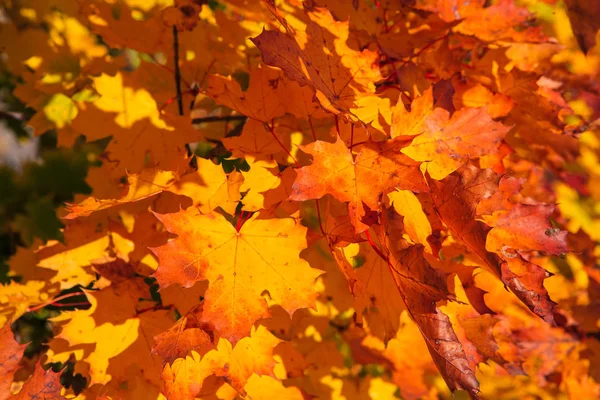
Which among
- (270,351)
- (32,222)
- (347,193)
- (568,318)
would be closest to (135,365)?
(270,351)

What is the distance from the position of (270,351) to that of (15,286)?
2.32ft

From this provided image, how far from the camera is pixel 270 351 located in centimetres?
103

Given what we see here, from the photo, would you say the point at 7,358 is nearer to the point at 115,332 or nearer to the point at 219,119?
the point at 115,332

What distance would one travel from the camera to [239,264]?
0.92 m

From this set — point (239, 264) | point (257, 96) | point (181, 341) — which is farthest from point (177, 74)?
point (181, 341)

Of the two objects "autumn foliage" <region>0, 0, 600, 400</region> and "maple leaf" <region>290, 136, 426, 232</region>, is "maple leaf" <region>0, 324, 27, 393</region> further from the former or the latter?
"maple leaf" <region>290, 136, 426, 232</region>

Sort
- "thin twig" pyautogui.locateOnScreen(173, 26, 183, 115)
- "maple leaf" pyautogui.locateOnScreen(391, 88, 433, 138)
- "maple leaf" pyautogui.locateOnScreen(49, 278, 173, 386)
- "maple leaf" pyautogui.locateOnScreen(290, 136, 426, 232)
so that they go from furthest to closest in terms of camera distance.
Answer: "thin twig" pyautogui.locateOnScreen(173, 26, 183, 115)
"maple leaf" pyautogui.locateOnScreen(49, 278, 173, 386)
"maple leaf" pyautogui.locateOnScreen(391, 88, 433, 138)
"maple leaf" pyautogui.locateOnScreen(290, 136, 426, 232)

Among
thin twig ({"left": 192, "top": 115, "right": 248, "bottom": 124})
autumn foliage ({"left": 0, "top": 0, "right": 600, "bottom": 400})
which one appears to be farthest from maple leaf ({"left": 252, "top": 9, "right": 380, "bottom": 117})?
thin twig ({"left": 192, "top": 115, "right": 248, "bottom": 124})

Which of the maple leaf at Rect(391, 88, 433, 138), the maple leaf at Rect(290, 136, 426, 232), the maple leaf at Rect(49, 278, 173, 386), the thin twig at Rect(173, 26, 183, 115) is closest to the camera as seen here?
the maple leaf at Rect(290, 136, 426, 232)

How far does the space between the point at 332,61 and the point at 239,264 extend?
0.46 metres

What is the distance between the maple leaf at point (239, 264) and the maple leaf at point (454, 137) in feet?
0.99

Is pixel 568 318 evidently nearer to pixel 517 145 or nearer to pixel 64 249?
pixel 517 145

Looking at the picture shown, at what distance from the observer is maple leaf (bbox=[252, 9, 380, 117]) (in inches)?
35.7

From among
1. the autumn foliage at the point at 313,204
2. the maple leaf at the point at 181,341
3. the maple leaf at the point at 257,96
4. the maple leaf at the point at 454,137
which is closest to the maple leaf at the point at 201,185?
the autumn foliage at the point at 313,204
